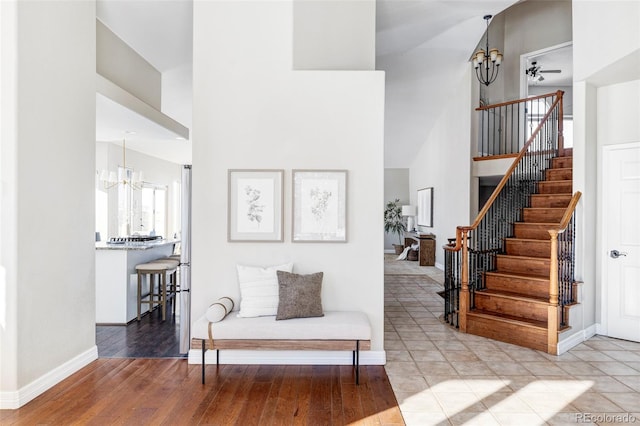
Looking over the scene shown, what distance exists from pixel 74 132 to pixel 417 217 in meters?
9.80

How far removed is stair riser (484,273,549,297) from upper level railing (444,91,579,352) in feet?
0.43

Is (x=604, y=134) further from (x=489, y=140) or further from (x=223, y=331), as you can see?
(x=223, y=331)

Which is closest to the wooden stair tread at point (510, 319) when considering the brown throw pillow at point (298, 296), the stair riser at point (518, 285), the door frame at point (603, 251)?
the stair riser at point (518, 285)

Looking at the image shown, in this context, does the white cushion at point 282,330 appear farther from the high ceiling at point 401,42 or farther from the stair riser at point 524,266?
the high ceiling at point 401,42

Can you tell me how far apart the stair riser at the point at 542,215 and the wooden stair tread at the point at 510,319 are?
1.71 m

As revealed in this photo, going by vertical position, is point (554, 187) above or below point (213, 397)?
above

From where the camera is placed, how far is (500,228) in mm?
5223

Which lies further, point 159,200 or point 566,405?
point 159,200

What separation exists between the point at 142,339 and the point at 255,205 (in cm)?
213

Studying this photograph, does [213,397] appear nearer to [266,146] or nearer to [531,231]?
[266,146]

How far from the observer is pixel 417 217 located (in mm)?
11734

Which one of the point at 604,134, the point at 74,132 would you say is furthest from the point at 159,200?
the point at 604,134

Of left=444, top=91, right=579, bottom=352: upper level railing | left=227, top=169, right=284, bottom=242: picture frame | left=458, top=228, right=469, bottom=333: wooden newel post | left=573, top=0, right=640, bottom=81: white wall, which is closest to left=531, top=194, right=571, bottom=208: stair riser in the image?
left=444, top=91, right=579, bottom=352: upper level railing

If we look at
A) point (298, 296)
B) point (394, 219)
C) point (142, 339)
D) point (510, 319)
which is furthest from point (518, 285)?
point (394, 219)
